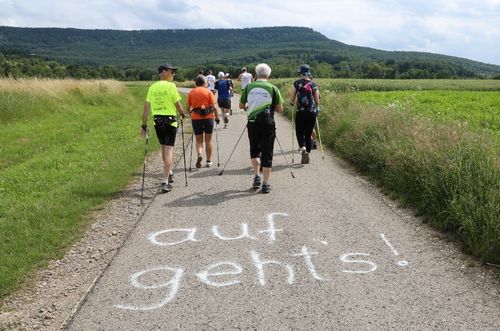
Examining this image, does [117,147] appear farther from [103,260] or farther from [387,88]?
[387,88]

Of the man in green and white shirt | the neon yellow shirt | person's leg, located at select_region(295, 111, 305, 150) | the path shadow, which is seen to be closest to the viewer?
the path shadow

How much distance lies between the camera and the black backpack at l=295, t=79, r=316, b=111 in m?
10.7

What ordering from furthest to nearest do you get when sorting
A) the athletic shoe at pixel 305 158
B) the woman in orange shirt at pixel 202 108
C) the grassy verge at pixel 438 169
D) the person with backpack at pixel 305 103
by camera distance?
the athletic shoe at pixel 305 158
the person with backpack at pixel 305 103
the woman in orange shirt at pixel 202 108
the grassy verge at pixel 438 169

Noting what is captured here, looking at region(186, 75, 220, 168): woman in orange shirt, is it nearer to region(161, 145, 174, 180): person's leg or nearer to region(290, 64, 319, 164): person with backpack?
region(290, 64, 319, 164): person with backpack

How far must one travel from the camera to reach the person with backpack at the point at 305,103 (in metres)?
10.7

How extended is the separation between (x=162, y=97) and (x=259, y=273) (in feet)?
14.4

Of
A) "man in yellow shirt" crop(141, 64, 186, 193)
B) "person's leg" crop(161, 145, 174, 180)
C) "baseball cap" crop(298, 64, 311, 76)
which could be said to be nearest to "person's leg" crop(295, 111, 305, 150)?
"baseball cap" crop(298, 64, 311, 76)

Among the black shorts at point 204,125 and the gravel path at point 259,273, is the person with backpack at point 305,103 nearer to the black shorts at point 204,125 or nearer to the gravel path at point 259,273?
the black shorts at point 204,125

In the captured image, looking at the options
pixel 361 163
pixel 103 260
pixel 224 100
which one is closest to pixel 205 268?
pixel 103 260

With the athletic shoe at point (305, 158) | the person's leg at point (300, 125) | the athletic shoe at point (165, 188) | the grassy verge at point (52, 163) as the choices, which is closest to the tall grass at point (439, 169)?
the athletic shoe at point (305, 158)

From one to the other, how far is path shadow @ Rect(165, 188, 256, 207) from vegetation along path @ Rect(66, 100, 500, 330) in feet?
0.17

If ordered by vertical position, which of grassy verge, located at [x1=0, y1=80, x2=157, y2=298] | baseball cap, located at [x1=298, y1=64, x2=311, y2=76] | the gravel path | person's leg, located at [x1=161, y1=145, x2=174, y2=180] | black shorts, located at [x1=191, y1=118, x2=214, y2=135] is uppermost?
baseball cap, located at [x1=298, y1=64, x2=311, y2=76]

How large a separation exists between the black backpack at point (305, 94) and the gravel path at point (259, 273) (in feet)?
11.3

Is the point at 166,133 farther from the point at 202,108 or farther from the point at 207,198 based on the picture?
the point at 202,108
